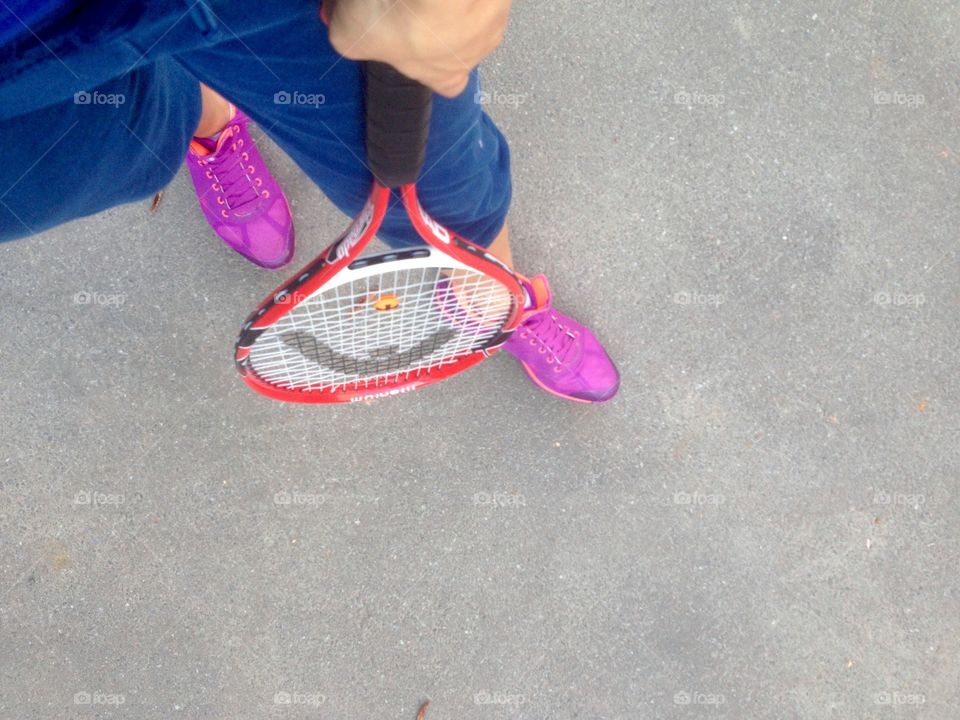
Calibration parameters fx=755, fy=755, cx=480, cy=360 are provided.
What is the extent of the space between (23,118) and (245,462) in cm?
115

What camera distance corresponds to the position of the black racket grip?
0.81 meters

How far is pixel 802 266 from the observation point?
1.90 metres

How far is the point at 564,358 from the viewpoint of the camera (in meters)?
1.78

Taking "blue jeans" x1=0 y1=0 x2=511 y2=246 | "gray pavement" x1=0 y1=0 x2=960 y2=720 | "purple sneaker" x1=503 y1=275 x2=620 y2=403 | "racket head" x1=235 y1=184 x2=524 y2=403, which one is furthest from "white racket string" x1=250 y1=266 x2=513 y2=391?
"gray pavement" x1=0 y1=0 x2=960 y2=720

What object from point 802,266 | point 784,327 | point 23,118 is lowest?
point 784,327

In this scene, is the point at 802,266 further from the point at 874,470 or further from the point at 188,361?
the point at 188,361

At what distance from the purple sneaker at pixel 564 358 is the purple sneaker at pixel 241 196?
616mm

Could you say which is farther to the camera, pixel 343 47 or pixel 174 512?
pixel 174 512

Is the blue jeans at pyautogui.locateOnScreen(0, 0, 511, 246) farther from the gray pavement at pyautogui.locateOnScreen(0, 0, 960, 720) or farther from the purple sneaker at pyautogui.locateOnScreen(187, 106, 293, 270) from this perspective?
the gray pavement at pyautogui.locateOnScreen(0, 0, 960, 720)

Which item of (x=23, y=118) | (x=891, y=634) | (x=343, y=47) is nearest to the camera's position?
(x=343, y=47)

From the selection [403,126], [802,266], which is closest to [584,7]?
[802,266]

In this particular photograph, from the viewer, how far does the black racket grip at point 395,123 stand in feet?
2.66

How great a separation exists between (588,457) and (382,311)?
74 cm

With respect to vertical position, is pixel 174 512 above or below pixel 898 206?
below
